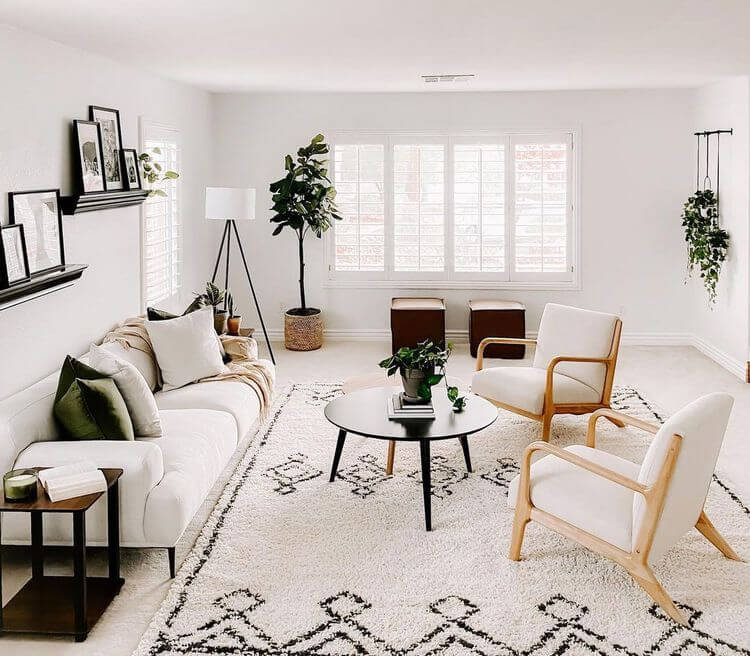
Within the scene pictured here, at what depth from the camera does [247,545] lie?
371 centimetres

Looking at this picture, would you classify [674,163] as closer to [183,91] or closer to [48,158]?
[183,91]

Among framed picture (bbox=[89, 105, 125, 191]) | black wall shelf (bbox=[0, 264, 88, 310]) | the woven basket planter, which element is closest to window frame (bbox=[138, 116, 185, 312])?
framed picture (bbox=[89, 105, 125, 191])

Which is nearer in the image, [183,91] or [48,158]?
[48,158]

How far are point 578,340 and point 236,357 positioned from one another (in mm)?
2236

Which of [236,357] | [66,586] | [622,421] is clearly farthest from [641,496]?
[236,357]

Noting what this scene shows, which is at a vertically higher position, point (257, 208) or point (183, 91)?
point (183, 91)

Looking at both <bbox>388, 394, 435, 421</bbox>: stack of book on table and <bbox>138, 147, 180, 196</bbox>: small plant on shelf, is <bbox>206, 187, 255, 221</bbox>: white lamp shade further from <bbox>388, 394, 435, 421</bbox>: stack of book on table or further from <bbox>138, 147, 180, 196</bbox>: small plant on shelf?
<bbox>388, 394, 435, 421</bbox>: stack of book on table

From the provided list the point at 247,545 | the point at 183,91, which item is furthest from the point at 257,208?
the point at 247,545

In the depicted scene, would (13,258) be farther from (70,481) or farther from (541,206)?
(541,206)

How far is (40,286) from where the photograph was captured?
14.0ft

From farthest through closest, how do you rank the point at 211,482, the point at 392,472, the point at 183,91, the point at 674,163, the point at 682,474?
the point at 674,163 < the point at 183,91 < the point at 392,472 < the point at 211,482 < the point at 682,474

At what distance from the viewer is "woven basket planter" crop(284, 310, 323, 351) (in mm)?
7941

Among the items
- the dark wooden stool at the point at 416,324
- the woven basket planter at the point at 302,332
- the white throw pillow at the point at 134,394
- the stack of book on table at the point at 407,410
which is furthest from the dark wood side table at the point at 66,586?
the woven basket planter at the point at 302,332

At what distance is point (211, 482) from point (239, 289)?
15.4 feet
